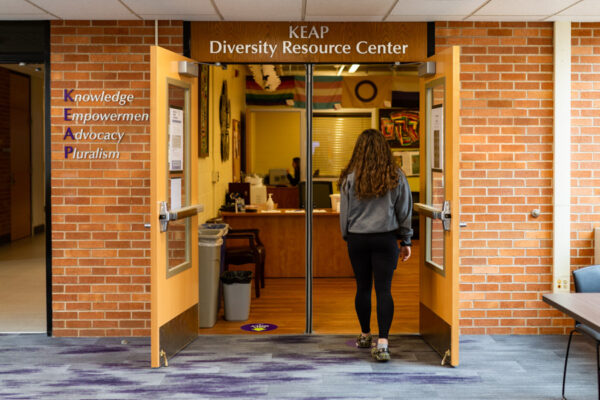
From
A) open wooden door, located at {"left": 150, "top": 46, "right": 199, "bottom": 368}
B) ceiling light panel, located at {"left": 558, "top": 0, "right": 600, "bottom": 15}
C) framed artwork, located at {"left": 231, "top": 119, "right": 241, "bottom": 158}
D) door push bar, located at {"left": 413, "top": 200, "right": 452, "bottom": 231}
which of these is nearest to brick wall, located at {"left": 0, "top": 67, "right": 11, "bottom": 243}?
framed artwork, located at {"left": 231, "top": 119, "right": 241, "bottom": 158}

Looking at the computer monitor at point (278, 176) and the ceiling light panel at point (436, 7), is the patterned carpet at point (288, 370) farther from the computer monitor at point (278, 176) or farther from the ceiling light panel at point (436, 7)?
the computer monitor at point (278, 176)

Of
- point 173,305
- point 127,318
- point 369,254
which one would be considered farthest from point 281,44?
point 127,318

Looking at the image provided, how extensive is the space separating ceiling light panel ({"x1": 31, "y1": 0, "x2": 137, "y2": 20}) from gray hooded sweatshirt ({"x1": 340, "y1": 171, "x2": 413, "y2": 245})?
2112 mm

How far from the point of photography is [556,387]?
4.18 m

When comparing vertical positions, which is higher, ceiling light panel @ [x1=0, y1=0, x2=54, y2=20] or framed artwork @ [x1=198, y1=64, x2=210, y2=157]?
ceiling light panel @ [x1=0, y1=0, x2=54, y2=20]

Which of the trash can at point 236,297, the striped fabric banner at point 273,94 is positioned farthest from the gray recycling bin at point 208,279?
the striped fabric banner at point 273,94

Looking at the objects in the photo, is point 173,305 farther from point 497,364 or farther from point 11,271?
point 11,271

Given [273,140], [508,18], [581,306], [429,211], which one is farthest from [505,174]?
[273,140]

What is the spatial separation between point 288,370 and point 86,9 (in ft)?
9.85

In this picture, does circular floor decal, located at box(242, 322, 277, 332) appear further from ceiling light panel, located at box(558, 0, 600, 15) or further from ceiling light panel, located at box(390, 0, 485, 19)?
ceiling light panel, located at box(558, 0, 600, 15)

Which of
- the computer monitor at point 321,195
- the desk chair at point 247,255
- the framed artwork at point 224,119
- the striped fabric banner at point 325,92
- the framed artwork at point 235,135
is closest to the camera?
the desk chair at point 247,255

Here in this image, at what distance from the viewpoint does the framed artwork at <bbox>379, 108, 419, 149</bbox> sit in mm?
12453

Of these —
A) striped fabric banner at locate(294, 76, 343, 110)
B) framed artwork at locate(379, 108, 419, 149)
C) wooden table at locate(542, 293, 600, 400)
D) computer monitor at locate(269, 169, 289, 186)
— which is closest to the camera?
wooden table at locate(542, 293, 600, 400)

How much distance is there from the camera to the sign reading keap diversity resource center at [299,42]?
17.1 ft
